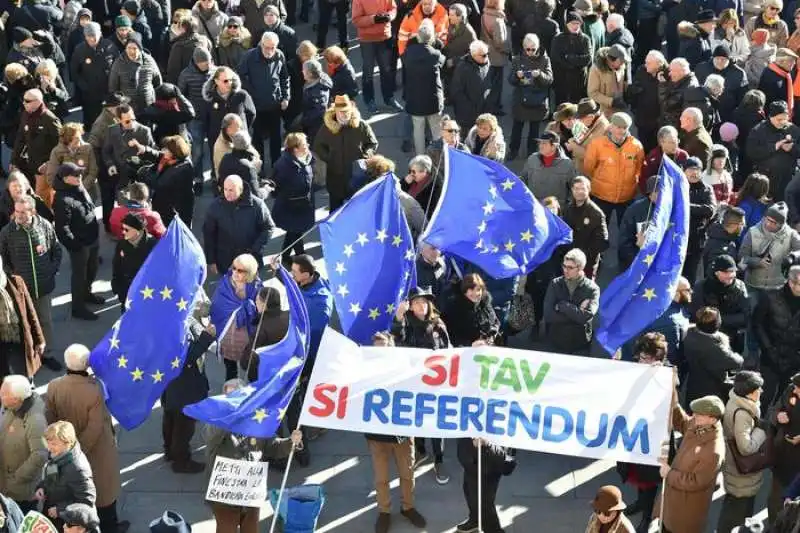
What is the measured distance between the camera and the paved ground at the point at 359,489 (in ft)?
41.7

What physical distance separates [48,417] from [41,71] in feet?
21.2

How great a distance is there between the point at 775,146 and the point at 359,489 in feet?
20.3

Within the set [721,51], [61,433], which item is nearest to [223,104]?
[721,51]

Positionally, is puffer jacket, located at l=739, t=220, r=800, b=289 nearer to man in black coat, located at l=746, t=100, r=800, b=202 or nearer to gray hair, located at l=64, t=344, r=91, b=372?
man in black coat, located at l=746, t=100, r=800, b=202

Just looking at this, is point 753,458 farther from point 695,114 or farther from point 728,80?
point 728,80

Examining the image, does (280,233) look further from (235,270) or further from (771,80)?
(771,80)

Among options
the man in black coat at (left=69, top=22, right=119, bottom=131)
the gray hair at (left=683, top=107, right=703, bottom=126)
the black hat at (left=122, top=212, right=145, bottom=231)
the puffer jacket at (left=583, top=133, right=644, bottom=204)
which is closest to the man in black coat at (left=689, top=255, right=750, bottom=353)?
the puffer jacket at (left=583, top=133, right=644, bottom=204)

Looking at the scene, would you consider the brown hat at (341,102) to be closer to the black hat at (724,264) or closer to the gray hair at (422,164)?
the gray hair at (422,164)

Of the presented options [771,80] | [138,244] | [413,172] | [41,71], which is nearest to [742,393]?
[413,172]

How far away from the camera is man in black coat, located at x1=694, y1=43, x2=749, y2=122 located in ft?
57.4

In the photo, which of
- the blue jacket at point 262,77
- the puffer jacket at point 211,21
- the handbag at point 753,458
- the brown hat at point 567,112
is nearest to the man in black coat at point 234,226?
the blue jacket at point 262,77

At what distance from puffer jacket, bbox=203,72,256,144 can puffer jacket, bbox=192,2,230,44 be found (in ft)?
6.43

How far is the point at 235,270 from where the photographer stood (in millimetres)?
13172

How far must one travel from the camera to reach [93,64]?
18.1 meters
